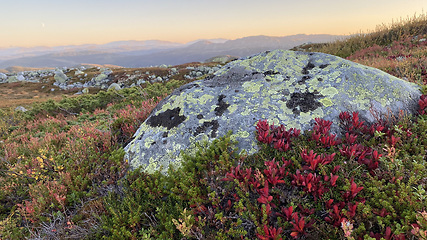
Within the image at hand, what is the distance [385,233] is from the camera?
7.01 feet

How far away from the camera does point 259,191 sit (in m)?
2.79

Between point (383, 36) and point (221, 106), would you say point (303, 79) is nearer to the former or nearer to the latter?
point (221, 106)

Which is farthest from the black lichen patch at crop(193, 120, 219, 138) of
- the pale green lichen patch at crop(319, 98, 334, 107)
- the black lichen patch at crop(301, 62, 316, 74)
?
the black lichen patch at crop(301, 62, 316, 74)

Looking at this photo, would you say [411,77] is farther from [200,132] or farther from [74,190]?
[74,190]

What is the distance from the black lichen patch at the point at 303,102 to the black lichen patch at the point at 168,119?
7.30ft

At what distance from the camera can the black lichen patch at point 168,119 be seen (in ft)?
14.1

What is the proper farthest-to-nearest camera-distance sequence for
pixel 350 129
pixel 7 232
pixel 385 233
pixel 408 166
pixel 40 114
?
pixel 40 114, pixel 350 129, pixel 7 232, pixel 408 166, pixel 385 233

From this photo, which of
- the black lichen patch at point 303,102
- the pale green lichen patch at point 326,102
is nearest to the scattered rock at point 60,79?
the black lichen patch at point 303,102

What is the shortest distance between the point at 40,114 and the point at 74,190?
11044 mm

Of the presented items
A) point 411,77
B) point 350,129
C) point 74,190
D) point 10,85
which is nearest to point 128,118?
point 74,190

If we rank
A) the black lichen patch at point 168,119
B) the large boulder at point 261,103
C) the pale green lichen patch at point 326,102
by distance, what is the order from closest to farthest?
1. the large boulder at point 261,103
2. the pale green lichen patch at point 326,102
3. the black lichen patch at point 168,119

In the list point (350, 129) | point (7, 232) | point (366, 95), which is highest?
point (366, 95)

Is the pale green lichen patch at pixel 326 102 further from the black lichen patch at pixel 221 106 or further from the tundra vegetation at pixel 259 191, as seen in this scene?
the black lichen patch at pixel 221 106

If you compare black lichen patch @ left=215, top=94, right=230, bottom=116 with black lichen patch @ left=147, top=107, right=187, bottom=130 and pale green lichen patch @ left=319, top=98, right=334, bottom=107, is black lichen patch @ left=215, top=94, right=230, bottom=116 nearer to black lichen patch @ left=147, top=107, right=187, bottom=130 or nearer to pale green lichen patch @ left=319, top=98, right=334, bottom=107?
black lichen patch @ left=147, top=107, right=187, bottom=130
